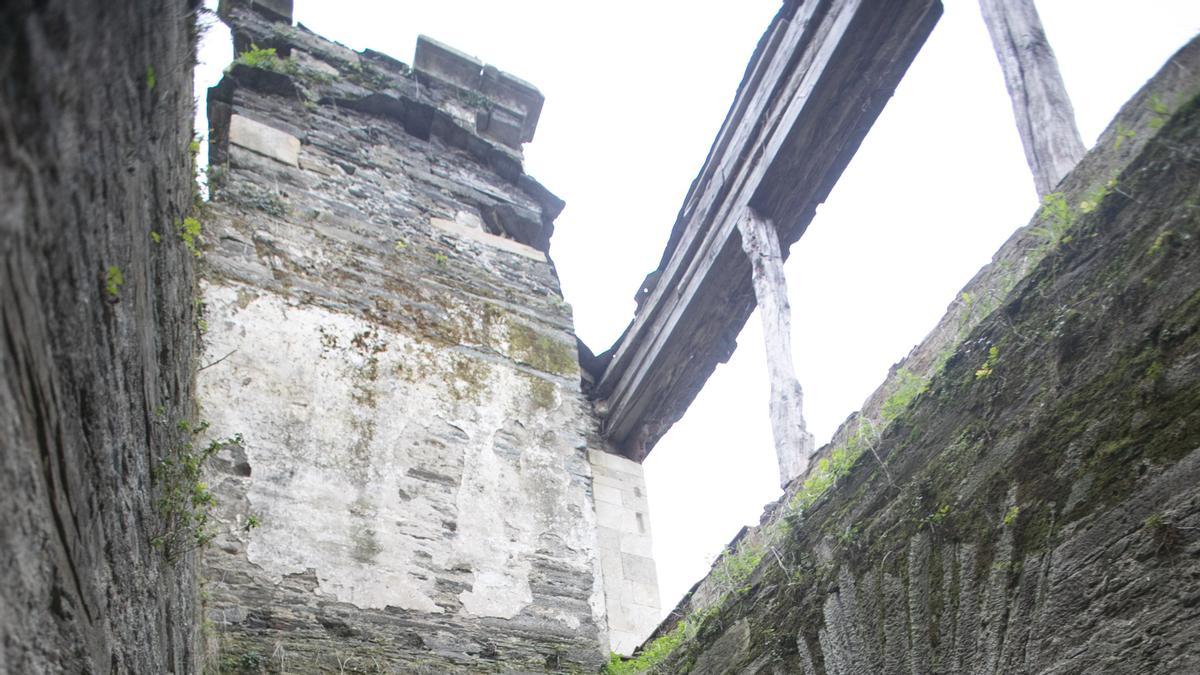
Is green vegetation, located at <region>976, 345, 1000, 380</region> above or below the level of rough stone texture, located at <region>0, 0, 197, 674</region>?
above

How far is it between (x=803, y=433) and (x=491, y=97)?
4325 mm

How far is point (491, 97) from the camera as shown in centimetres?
771

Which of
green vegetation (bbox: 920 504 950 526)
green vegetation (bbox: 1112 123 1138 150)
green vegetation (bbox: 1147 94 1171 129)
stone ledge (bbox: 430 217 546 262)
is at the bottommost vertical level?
green vegetation (bbox: 920 504 950 526)

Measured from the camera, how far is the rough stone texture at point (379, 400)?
14.8 feet

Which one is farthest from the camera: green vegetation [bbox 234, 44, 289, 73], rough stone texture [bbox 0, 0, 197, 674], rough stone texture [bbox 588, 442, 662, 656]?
green vegetation [bbox 234, 44, 289, 73]

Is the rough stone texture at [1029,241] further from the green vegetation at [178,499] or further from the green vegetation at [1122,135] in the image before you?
the green vegetation at [178,499]

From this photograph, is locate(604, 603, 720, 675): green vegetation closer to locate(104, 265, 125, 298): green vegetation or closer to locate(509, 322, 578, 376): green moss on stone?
locate(509, 322, 578, 376): green moss on stone

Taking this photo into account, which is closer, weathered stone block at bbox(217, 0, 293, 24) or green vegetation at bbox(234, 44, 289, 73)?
green vegetation at bbox(234, 44, 289, 73)

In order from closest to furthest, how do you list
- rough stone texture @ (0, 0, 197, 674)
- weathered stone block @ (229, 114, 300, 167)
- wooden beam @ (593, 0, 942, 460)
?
1. rough stone texture @ (0, 0, 197, 674)
2. wooden beam @ (593, 0, 942, 460)
3. weathered stone block @ (229, 114, 300, 167)

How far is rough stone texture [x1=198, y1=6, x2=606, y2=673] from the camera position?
4520 mm

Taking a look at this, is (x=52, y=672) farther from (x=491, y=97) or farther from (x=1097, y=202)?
(x=491, y=97)

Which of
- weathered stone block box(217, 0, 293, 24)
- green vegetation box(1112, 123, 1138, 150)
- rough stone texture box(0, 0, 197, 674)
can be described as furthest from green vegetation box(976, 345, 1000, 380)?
weathered stone block box(217, 0, 293, 24)

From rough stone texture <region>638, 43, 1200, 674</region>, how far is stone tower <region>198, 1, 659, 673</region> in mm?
2247

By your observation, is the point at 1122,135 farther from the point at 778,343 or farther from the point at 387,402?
the point at 387,402
